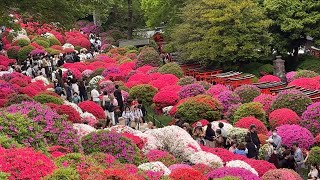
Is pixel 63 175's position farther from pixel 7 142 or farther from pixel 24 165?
pixel 7 142

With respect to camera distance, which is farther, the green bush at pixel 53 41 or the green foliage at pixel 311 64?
the green bush at pixel 53 41

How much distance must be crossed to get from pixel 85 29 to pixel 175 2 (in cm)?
1448

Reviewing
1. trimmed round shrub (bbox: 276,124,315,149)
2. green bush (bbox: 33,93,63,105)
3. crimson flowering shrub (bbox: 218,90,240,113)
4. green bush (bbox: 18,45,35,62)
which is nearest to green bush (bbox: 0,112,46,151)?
green bush (bbox: 33,93,63,105)

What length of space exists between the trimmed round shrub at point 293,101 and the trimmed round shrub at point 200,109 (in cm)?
217

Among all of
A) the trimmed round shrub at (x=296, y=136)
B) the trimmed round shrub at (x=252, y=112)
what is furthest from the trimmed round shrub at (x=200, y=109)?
the trimmed round shrub at (x=296, y=136)

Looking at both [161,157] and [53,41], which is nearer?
[161,157]

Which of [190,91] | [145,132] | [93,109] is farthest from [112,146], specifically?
[190,91]

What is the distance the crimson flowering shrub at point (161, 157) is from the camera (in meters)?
13.0

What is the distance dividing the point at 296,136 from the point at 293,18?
67.2 feet

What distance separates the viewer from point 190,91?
22500 millimetres

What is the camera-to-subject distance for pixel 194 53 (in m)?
32.6

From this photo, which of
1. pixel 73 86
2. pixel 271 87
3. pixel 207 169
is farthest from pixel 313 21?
pixel 207 169

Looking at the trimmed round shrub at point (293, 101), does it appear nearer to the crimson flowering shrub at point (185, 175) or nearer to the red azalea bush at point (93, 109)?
the red azalea bush at point (93, 109)

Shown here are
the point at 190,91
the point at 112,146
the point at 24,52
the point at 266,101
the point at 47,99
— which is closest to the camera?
the point at 112,146
